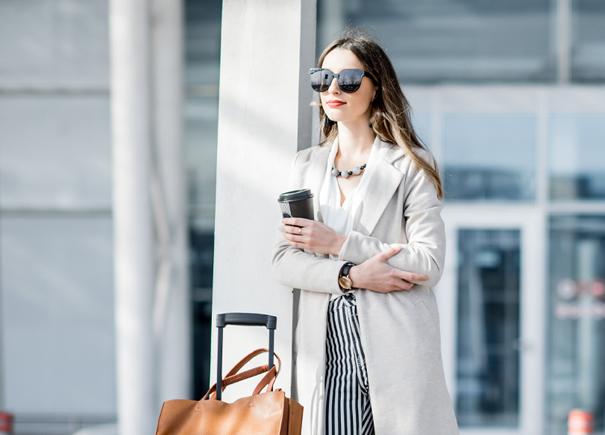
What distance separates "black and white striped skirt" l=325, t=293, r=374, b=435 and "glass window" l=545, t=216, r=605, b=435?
A: 8208 millimetres

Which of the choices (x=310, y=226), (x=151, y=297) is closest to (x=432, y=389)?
(x=310, y=226)

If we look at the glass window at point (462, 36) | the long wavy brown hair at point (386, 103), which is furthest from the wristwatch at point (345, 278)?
the glass window at point (462, 36)

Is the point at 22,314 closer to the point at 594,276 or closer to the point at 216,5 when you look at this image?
the point at 216,5

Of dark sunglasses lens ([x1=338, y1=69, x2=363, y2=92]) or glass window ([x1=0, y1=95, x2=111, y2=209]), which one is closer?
dark sunglasses lens ([x1=338, y1=69, x2=363, y2=92])

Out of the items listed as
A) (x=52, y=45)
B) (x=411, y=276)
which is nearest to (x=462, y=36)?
(x=52, y=45)

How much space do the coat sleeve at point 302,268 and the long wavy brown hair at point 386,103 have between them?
1.10ft

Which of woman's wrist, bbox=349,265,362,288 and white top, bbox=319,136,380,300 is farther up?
white top, bbox=319,136,380,300

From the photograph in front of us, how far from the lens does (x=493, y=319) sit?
10.8 m

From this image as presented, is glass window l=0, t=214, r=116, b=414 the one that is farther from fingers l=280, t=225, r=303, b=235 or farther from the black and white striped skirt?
the black and white striped skirt

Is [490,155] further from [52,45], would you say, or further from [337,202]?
[337,202]

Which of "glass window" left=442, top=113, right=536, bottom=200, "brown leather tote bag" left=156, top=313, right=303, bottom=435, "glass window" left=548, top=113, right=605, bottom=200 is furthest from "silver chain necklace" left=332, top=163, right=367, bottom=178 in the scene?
"glass window" left=548, top=113, right=605, bottom=200

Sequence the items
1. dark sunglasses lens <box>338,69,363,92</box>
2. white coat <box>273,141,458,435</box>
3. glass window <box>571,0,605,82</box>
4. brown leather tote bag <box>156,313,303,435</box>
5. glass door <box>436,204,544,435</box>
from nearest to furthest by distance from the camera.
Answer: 1. brown leather tote bag <box>156,313,303,435</box>
2. white coat <box>273,141,458,435</box>
3. dark sunglasses lens <box>338,69,363,92</box>
4. glass window <box>571,0,605,82</box>
5. glass door <box>436,204,544,435</box>

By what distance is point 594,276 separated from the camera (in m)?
10.7

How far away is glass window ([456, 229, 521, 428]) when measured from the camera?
35.5 feet
